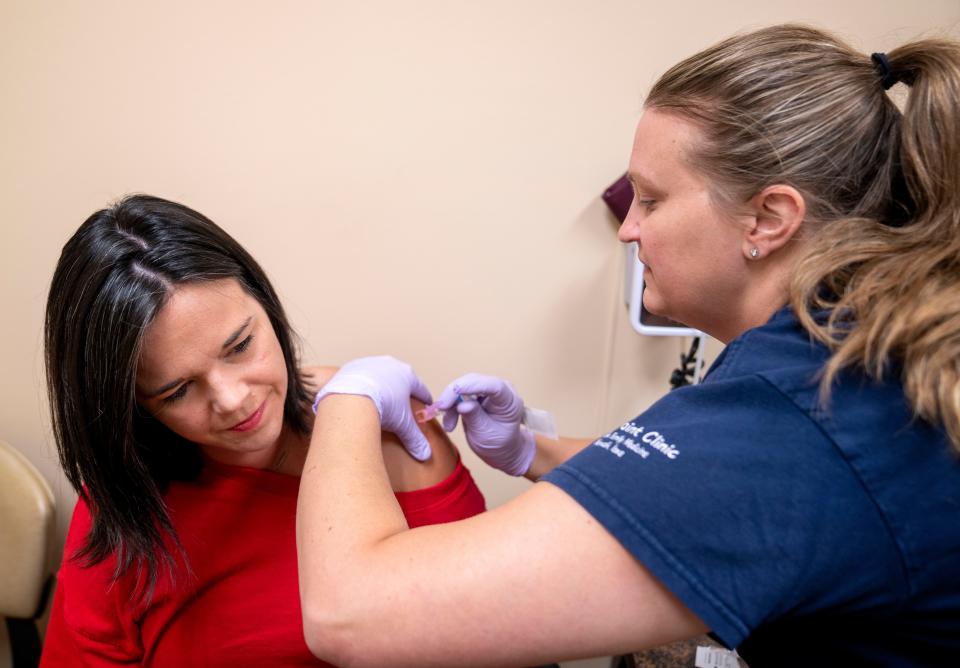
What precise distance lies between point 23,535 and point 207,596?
1.97 feet

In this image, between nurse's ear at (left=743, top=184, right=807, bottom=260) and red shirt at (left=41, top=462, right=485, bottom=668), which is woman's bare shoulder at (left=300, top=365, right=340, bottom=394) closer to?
red shirt at (left=41, top=462, right=485, bottom=668)

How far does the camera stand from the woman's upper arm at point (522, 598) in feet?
1.74

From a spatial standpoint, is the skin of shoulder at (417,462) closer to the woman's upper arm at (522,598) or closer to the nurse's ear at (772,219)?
the woman's upper arm at (522,598)

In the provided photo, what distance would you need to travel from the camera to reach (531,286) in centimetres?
148

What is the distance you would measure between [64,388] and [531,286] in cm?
96

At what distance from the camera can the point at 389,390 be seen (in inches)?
39.5

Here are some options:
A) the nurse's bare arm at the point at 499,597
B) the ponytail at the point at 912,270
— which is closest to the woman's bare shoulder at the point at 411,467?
the nurse's bare arm at the point at 499,597

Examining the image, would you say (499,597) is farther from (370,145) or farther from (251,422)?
(370,145)

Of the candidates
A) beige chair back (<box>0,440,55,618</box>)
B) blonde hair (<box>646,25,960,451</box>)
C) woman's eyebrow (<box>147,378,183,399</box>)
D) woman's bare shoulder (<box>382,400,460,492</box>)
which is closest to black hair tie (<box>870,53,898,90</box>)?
blonde hair (<box>646,25,960,451</box>)

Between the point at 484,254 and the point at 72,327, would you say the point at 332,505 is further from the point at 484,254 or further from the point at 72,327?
the point at 484,254

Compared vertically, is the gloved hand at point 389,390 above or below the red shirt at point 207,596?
above

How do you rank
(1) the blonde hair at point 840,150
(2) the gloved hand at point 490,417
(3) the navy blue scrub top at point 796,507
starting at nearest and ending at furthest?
(3) the navy blue scrub top at point 796,507 → (1) the blonde hair at point 840,150 → (2) the gloved hand at point 490,417

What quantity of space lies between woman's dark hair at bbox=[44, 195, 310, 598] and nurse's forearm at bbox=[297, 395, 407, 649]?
29 centimetres

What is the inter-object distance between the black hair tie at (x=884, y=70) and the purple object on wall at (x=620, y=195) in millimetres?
638
